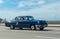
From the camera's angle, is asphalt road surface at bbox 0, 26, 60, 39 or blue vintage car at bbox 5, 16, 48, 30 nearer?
asphalt road surface at bbox 0, 26, 60, 39

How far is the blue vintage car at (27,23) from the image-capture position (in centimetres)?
2728

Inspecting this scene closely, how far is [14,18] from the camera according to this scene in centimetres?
2962

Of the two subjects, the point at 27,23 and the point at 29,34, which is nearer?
the point at 29,34

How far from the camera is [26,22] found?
28.0 m

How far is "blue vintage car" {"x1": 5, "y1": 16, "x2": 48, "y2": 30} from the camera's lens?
89.5 ft

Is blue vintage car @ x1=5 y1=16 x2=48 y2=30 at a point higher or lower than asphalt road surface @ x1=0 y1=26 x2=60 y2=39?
higher

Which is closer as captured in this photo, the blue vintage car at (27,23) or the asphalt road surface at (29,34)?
the asphalt road surface at (29,34)

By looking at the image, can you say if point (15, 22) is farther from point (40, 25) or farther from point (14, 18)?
point (40, 25)

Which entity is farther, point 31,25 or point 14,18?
point 14,18

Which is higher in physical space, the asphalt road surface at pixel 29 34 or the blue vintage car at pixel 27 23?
the blue vintage car at pixel 27 23

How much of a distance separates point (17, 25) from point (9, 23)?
1505 mm

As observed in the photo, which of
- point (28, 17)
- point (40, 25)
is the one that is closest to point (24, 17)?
point (28, 17)

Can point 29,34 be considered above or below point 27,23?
below

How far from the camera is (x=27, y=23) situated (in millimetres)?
27984
